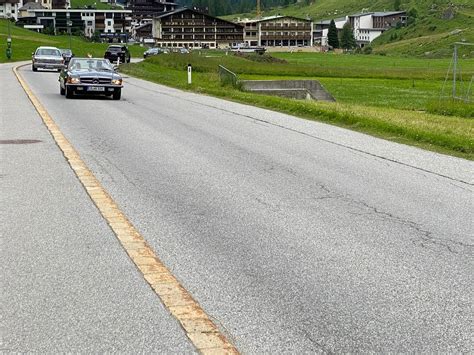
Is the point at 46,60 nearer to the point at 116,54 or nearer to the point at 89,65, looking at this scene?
the point at 116,54

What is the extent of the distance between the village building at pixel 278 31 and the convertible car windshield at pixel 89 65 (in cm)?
16616

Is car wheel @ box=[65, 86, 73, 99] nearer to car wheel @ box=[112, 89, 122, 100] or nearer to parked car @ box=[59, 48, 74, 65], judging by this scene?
car wheel @ box=[112, 89, 122, 100]

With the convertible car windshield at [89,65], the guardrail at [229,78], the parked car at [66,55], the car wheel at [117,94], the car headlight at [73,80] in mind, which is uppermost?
the parked car at [66,55]

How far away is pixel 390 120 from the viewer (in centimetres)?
2073

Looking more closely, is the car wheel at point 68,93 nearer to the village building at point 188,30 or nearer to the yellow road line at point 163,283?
the yellow road line at point 163,283

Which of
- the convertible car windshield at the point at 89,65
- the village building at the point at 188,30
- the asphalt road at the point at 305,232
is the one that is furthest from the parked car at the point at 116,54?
the village building at the point at 188,30

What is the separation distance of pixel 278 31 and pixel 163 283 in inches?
7606

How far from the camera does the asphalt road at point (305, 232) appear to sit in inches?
200

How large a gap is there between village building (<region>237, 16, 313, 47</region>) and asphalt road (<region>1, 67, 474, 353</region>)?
181 meters

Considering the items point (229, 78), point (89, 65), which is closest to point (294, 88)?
point (229, 78)

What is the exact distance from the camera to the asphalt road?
16.7ft

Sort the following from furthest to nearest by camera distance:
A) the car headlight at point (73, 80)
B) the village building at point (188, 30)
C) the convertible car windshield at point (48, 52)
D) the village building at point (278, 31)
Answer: the village building at point (278, 31)
the village building at point (188, 30)
the convertible car windshield at point (48, 52)
the car headlight at point (73, 80)

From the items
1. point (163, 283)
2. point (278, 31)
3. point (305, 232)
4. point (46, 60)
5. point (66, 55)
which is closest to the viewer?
point (163, 283)

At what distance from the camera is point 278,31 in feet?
641
